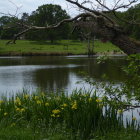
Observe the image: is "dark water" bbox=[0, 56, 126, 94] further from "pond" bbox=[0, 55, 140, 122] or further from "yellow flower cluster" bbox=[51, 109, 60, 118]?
"yellow flower cluster" bbox=[51, 109, 60, 118]

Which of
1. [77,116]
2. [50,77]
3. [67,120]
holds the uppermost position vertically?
[77,116]

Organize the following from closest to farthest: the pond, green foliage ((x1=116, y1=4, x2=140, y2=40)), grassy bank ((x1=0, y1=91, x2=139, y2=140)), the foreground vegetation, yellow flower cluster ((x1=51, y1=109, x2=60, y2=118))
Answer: the foreground vegetation
grassy bank ((x1=0, y1=91, x2=139, y2=140))
green foliage ((x1=116, y1=4, x2=140, y2=40))
yellow flower cluster ((x1=51, y1=109, x2=60, y2=118))
the pond

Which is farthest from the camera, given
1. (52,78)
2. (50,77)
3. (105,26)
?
(50,77)

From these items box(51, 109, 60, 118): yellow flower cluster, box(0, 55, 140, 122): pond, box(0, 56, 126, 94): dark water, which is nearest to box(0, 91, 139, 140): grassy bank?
box(51, 109, 60, 118): yellow flower cluster

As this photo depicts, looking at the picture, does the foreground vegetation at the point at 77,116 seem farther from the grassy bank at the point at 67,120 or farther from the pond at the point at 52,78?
the pond at the point at 52,78

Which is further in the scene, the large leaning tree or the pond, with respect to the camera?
the pond

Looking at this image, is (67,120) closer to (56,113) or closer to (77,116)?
(77,116)

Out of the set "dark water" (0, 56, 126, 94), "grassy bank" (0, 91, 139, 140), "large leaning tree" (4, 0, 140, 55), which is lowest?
"dark water" (0, 56, 126, 94)

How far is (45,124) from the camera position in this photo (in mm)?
7805

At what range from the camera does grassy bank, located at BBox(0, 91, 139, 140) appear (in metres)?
6.77

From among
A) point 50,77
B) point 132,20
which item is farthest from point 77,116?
point 50,77

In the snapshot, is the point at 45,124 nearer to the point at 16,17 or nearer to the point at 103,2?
the point at 16,17

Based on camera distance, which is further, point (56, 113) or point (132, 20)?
point (56, 113)

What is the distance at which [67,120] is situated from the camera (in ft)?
24.8
